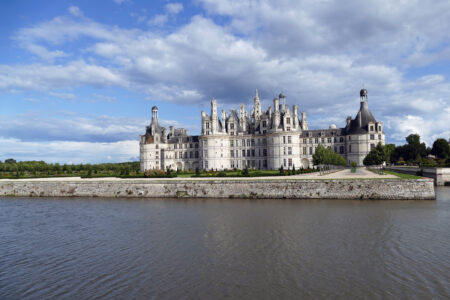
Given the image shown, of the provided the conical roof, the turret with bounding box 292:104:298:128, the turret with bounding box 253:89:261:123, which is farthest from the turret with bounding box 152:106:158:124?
the conical roof

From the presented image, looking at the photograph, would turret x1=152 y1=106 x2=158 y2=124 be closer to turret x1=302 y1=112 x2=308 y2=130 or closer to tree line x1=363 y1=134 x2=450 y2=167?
turret x1=302 y1=112 x2=308 y2=130

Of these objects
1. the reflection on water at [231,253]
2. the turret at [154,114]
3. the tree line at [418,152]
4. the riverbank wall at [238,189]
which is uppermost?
the turret at [154,114]

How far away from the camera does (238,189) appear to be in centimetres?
3497

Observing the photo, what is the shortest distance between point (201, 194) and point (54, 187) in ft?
66.2

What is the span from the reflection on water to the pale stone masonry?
46.9 meters

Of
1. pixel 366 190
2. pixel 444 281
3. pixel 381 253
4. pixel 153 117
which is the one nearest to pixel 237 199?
pixel 366 190

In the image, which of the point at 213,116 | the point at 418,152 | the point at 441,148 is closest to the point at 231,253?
the point at 213,116

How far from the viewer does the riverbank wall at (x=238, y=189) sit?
102 feet

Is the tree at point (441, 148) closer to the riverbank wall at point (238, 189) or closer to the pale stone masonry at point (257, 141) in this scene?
the pale stone masonry at point (257, 141)

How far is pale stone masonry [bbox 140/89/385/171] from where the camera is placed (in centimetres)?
7362

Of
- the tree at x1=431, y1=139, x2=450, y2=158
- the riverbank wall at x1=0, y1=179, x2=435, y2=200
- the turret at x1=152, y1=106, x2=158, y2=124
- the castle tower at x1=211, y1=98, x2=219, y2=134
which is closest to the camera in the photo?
the riverbank wall at x1=0, y1=179, x2=435, y2=200

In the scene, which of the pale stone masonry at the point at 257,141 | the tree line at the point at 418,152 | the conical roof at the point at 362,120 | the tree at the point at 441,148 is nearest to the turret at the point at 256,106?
the pale stone masonry at the point at 257,141

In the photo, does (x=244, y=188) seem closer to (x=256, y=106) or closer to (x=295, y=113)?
(x=295, y=113)

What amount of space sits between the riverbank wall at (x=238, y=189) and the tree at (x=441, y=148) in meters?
65.6
